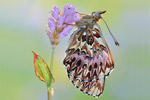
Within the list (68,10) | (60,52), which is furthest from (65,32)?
(60,52)

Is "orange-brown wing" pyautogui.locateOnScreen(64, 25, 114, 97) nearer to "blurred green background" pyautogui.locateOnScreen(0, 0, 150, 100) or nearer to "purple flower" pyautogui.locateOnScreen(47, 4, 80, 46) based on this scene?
"purple flower" pyautogui.locateOnScreen(47, 4, 80, 46)

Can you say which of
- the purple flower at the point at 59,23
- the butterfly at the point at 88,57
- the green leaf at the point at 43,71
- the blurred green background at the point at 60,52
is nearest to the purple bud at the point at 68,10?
the purple flower at the point at 59,23

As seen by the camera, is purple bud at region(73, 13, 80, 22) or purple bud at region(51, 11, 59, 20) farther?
purple bud at region(73, 13, 80, 22)

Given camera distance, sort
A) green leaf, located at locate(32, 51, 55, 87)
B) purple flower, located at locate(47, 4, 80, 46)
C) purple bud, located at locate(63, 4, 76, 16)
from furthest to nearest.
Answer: purple bud, located at locate(63, 4, 76, 16) < purple flower, located at locate(47, 4, 80, 46) < green leaf, located at locate(32, 51, 55, 87)

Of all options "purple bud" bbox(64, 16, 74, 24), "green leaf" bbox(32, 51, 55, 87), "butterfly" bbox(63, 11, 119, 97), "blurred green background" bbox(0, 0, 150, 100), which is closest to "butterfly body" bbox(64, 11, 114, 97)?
"butterfly" bbox(63, 11, 119, 97)

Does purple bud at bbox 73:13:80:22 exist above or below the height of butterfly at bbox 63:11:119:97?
above
